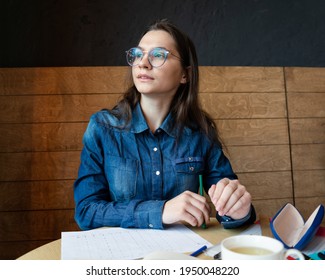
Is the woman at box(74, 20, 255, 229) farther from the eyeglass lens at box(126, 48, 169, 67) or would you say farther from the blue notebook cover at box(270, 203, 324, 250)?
the blue notebook cover at box(270, 203, 324, 250)

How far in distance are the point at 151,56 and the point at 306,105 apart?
123cm

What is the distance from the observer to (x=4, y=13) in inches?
75.9

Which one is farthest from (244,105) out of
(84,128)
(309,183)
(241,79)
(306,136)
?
(84,128)

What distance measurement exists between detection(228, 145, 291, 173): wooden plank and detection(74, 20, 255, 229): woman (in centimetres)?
67

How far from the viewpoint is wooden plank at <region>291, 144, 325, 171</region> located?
2012mm

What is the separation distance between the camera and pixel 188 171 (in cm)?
118

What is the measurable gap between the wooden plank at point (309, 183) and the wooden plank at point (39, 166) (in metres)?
1.20

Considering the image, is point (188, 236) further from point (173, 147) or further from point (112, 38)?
point (112, 38)

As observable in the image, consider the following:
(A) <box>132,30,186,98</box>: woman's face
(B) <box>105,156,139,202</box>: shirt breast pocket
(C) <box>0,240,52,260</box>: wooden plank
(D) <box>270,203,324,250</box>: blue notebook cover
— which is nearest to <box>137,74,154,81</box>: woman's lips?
(A) <box>132,30,186,98</box>: woman's face

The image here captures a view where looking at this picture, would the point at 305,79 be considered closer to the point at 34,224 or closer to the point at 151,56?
the point at 151,56

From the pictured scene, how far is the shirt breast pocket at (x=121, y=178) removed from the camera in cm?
111

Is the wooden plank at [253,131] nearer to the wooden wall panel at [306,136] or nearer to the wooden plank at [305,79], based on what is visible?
the wooden wall panel at [306,136]

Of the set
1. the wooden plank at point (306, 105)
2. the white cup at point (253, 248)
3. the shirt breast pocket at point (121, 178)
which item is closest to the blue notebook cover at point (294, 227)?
the white cup at point (253, 248)

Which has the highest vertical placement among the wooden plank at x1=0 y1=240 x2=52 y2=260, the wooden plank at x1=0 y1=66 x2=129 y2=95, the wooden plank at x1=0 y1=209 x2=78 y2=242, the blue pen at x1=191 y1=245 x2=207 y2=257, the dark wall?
the dark wall
